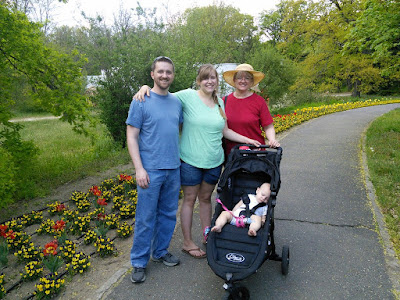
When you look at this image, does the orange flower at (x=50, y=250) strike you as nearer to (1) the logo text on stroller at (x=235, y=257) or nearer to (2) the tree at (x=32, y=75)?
(2) the tree at (x=32, y=75)

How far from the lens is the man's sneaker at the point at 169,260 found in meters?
3.51

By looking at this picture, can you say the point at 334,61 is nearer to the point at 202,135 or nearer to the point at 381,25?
the point at 381,25

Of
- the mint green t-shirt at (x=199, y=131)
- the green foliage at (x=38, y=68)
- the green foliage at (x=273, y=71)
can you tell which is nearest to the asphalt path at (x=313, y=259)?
the mint green t-shirt at (x=199, y=131)

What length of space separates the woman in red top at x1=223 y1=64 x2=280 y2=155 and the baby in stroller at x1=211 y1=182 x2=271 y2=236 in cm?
65

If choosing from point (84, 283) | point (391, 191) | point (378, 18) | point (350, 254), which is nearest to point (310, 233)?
point (350, 254)

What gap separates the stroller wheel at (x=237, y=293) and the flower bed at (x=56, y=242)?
1.69 metres

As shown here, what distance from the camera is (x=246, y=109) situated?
3.59 m

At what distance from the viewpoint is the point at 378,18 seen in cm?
792

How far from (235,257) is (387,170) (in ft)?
17.2

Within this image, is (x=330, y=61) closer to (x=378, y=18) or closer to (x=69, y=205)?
(x=378, y=18)

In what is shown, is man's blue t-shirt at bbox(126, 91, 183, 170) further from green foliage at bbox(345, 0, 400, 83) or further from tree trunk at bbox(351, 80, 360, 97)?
tree trunk at bbox(351, 80, 360, 97)

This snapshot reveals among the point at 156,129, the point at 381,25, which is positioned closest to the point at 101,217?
the point at 156,129

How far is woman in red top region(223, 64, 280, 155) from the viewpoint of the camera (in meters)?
3.57

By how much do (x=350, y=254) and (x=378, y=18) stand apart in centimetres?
680
